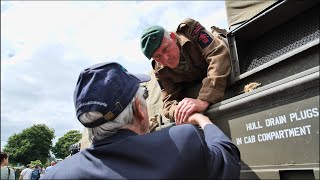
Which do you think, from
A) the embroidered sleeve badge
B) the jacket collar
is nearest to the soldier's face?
the embroidered sleeve badge

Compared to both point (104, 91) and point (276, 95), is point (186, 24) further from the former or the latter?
point (104, 91)

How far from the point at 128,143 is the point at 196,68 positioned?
1372mm

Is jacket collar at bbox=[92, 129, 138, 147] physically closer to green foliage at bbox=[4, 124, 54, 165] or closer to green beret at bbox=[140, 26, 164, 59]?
green beret at bbox=[140, 26, 164, 59]

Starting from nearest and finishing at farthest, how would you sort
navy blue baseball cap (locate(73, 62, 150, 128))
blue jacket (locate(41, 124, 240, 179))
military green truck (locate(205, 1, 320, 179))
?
blue jacket (locate(41, 124, 240, 179)) → navy blue baseball cap (locate(73, 62, 150, 128)) → military green truck (locate(205, 1, 320, 179))

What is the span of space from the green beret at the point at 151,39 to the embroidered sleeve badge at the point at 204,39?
0.28m

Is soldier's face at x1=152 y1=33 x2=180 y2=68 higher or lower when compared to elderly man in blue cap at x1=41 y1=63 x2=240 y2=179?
higher

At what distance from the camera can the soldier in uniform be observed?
7.11 feet

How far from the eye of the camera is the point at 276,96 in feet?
5.53

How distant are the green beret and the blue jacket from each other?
3.76 feet

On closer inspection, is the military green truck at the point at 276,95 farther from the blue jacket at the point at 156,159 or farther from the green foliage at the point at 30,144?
the green foliage at the point at 30,144

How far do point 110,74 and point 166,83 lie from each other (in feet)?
4.31

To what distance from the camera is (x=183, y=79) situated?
267cm

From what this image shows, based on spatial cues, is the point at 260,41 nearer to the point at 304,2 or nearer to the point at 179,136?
the point at 304,2

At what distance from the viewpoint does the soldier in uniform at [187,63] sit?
2166 mm
